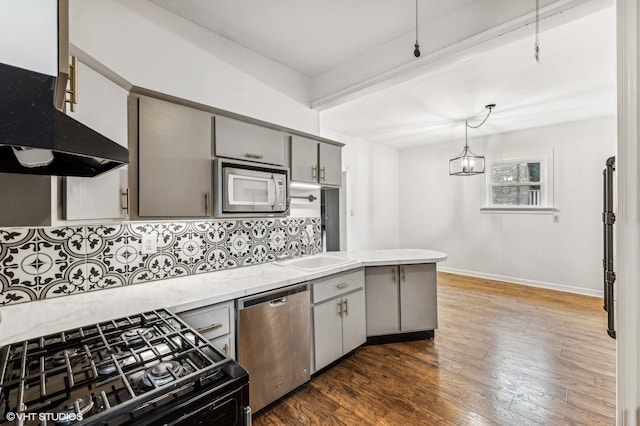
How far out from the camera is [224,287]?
1.80 metres

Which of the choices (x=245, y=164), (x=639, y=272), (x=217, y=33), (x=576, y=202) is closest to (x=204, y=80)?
(x=217, y=33)

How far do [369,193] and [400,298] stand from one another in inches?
119

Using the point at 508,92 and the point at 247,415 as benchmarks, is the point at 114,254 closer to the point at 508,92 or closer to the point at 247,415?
the point at 247,415

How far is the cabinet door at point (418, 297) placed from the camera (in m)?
2.80

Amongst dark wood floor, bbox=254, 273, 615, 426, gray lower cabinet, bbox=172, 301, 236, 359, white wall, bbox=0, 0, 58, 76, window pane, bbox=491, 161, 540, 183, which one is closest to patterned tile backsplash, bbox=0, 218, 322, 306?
gray lower cabinet, bbox=172, 301, 236, 359

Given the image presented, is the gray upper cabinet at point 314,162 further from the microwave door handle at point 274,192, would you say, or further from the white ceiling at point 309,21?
the white ceiling at point 309,21

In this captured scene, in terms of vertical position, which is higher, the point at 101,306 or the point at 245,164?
the point at 245,164

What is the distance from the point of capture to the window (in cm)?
470

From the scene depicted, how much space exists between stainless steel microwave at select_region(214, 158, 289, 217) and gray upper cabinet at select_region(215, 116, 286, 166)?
2.8 inches

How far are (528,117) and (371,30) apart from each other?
3265mm

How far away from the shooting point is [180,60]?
A: 2.08m

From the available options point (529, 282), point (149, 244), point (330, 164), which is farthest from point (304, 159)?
point (529, 282)

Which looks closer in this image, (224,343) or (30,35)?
(30,35)

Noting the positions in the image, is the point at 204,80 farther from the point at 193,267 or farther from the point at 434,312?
the point at 434,312
